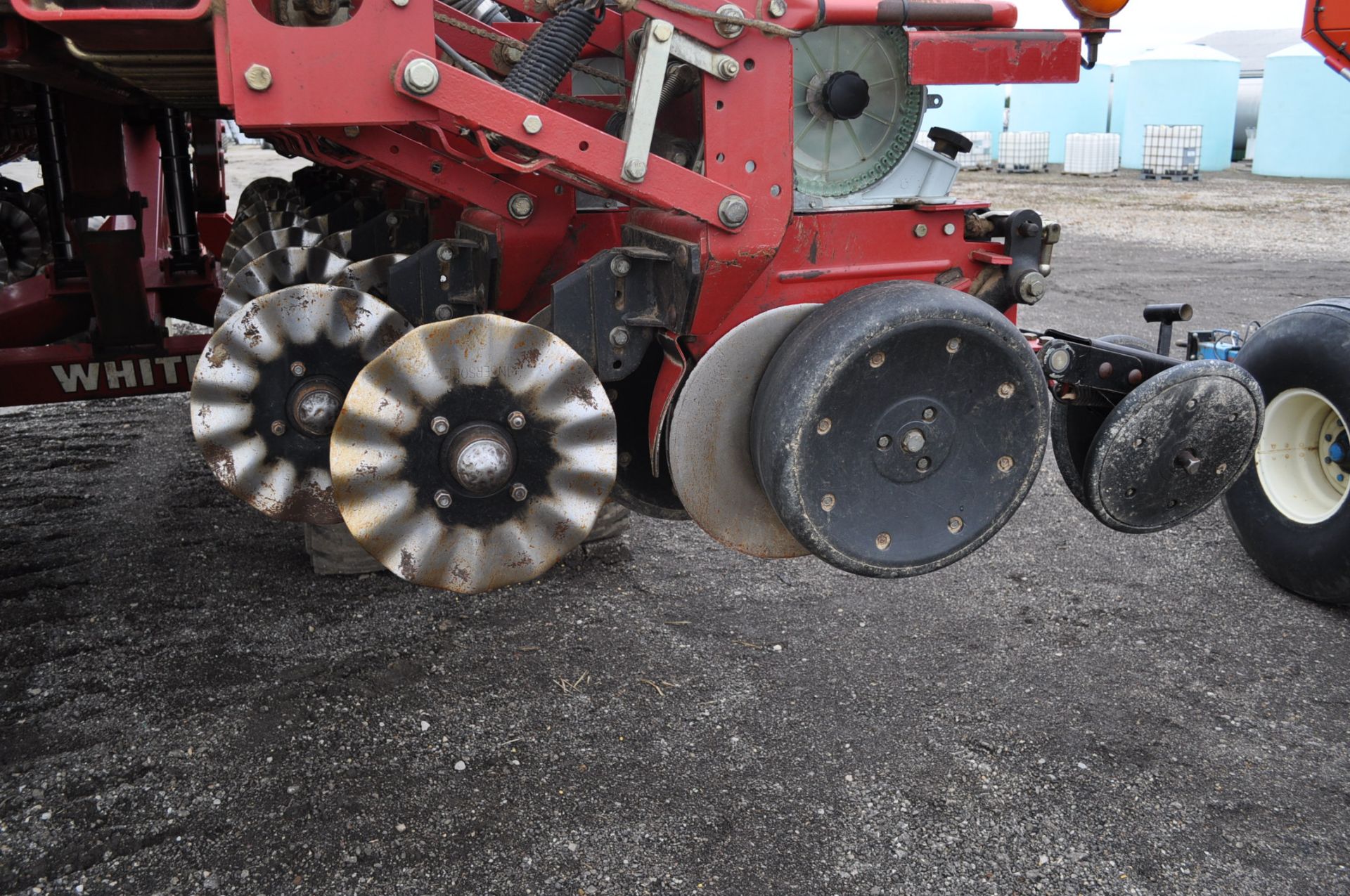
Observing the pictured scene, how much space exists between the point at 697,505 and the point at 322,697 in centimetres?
116

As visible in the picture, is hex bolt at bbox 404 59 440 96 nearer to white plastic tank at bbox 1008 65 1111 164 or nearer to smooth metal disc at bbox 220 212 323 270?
smooth metal disc at bbox 220 212 323 270

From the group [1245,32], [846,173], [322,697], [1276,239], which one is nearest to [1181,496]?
[846,173]

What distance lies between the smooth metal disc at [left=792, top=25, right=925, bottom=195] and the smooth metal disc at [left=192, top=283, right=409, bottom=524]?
2.96ft

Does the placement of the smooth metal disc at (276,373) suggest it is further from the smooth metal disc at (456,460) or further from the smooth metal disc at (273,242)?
the smooth metal disc at (273,242)

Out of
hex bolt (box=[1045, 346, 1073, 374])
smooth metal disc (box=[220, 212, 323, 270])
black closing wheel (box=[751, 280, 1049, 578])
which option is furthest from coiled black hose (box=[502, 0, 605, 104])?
smooth metal disc (box=[220, 212, 323, 270])

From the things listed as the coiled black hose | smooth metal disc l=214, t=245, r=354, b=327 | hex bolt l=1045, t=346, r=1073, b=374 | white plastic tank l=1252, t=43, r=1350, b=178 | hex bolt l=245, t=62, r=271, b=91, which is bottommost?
hex bolt l=1045, t=346, r=1073, b=374

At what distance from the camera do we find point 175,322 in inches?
278

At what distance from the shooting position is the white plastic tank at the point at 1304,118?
55.4ft

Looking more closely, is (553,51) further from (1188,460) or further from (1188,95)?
(1188,95)

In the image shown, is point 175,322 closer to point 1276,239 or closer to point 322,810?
point 322,810

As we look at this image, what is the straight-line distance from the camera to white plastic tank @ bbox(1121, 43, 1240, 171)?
18.7 metres

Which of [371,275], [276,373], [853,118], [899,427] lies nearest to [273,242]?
[371,275]

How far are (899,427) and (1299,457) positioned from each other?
203 centimetres

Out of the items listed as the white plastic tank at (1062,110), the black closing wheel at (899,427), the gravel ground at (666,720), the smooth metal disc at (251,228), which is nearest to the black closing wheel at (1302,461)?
the gravel ground at (666,720)
